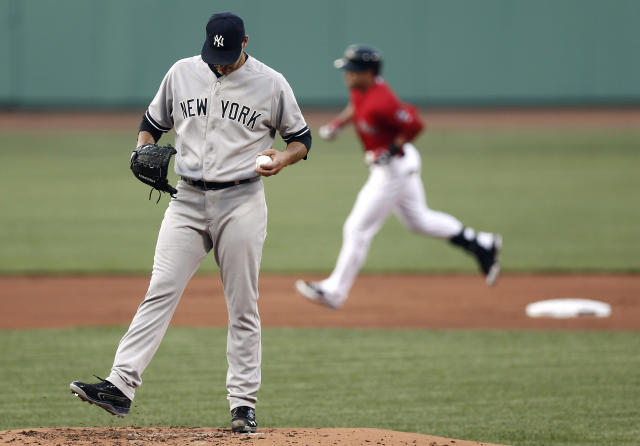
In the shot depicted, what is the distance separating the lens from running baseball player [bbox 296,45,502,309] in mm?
8852

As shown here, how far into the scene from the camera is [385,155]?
8.95 meters

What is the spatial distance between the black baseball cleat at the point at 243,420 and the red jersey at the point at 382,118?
4.33 metres

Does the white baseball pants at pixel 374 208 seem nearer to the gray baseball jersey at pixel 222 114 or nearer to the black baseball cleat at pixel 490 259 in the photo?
the black baseball cleat at pixel 490 259

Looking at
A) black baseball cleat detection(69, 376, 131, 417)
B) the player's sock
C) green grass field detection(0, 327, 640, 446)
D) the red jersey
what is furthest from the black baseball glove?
the player's sock

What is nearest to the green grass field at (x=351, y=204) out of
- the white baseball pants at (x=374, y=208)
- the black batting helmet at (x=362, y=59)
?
the white baseball pants at (x=374, y=208)

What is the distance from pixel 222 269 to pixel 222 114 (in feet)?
2.52

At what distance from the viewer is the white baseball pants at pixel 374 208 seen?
8.84 m

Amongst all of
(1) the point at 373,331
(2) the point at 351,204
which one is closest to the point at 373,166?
(1) the point at 373,331

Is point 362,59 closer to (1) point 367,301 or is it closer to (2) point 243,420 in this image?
(1) point 367,301

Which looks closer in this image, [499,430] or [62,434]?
[62,434]

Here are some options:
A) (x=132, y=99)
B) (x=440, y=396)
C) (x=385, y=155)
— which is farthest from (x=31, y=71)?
(x=440, y=396)

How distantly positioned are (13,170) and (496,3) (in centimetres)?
1562

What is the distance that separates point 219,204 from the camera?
4980 mm

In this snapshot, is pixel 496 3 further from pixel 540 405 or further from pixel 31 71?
pixel 540 405
